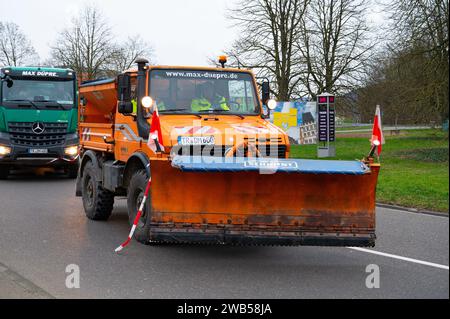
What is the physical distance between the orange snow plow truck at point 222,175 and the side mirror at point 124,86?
0.05 feet

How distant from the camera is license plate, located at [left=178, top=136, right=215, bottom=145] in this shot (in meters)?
7.24

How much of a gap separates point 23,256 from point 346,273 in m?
3.77

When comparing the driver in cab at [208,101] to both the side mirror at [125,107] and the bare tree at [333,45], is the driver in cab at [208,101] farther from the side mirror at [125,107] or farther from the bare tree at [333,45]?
the bare tree at [333,45]

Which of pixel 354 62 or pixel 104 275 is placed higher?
pixel 354 62

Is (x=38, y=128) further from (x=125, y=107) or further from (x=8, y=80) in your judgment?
(x=125, y=107)

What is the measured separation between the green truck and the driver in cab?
9.24m

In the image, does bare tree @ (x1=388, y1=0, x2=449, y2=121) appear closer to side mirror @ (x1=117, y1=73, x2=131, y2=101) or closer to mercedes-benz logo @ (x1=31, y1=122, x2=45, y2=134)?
mercedes-benz logo @ (x1=31, y1=122, x2=45, y2=134)

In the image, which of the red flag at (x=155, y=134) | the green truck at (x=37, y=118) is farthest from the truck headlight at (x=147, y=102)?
the green truck at (x=37, y=118)

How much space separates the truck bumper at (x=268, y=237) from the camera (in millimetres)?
6363

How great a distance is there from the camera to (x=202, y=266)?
6.61 metres

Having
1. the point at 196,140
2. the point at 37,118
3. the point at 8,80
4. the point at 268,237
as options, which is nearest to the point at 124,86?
the point at 196,140

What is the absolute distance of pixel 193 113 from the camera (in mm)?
8172
